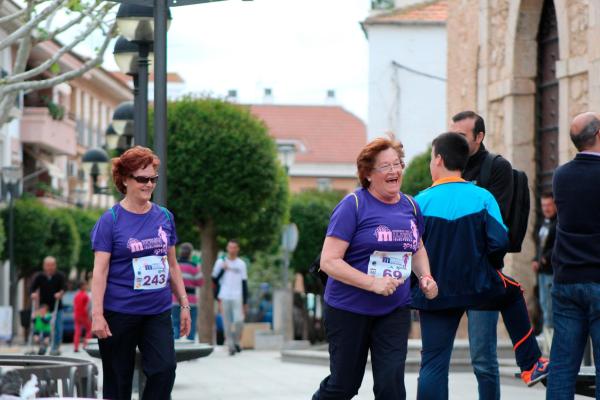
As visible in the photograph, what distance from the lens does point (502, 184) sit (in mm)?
9438

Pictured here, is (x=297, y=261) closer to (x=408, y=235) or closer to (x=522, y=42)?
(x=522, y=42)

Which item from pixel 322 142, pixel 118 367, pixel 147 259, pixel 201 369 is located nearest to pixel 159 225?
pixel 147 259

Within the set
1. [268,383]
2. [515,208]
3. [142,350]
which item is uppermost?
[515,208]

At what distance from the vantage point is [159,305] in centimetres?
832

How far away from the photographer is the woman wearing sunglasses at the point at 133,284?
27.0 feet

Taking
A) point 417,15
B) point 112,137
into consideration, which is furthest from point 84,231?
point 112,137

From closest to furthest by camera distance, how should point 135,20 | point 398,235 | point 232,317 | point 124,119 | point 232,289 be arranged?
1. point 398,235
2. point 135,20
3. point 124,119
4. point 232,289
5. point 232,317

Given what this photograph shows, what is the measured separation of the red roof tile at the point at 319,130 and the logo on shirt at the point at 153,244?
303 ft

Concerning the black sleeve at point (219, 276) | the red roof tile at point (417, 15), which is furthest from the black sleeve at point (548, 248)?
the red roof tile at point (417, 15)

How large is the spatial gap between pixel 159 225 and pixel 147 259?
22 centimetres

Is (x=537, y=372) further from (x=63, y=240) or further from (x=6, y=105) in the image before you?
(x=63, y=240)

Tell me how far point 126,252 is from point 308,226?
54100mm

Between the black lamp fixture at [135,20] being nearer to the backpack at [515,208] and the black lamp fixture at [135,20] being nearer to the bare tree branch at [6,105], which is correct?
the backpack at [515,208]

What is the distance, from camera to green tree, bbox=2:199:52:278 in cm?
5066
